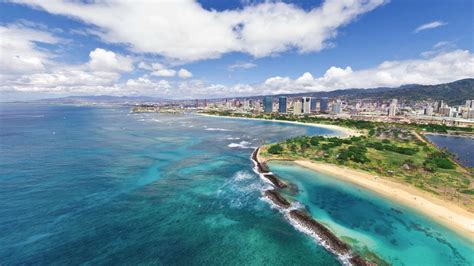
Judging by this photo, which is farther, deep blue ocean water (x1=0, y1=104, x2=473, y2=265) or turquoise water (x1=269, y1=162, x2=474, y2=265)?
turquoise water (x1=269, y1=162, x2=474, y2=265)

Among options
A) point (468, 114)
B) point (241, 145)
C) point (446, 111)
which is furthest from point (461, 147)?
point (446, 111)

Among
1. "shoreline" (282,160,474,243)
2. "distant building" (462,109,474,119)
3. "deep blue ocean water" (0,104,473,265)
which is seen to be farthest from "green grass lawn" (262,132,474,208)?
"distant building" (462,109,474,119)

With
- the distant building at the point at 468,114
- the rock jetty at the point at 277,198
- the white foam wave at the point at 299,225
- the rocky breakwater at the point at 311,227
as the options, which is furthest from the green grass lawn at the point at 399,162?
the distant building at the point at 468,114

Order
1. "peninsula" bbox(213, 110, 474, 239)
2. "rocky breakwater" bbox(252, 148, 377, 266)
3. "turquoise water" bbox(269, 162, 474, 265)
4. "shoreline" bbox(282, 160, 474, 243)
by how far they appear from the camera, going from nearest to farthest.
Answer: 1. "rocky breakwater" bbox(252, 148, 377, 266)
2. "turquoise water" bbox(269, 162, 474, 265)
3. "shoreline" bbox(282, 160, 474, 243)
4. "peninsula" bbox(213, 110, 474, 239)

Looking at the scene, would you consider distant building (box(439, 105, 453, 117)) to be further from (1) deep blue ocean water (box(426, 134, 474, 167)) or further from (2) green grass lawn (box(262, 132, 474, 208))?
(2) green grass lawn (box(262, 132, 474, 208))

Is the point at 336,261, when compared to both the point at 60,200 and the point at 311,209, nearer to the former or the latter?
the point at 311,209

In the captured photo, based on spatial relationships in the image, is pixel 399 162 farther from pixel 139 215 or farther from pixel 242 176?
pixel 139 215

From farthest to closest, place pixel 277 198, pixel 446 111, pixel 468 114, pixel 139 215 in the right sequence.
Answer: pixel 446 111 → pixel 468 114 → pixel 277 198 → pixel 139 215
